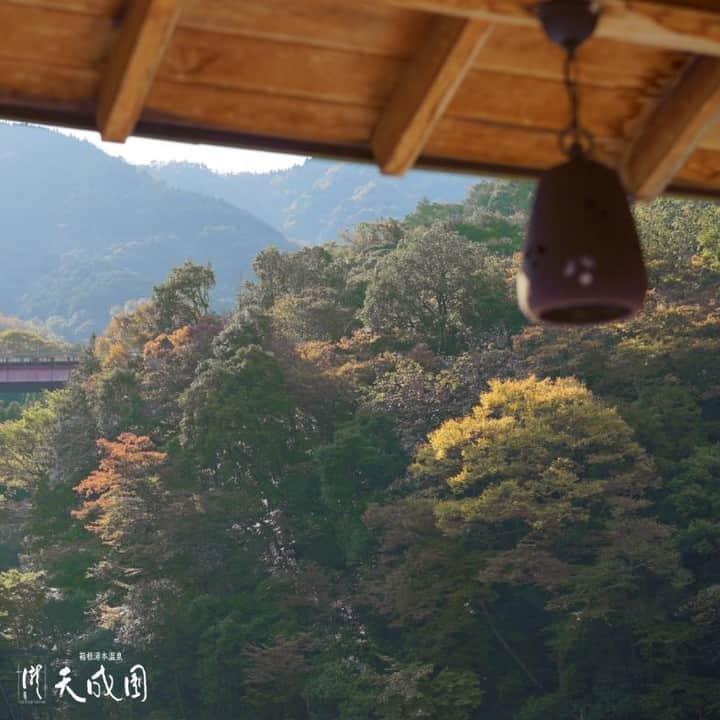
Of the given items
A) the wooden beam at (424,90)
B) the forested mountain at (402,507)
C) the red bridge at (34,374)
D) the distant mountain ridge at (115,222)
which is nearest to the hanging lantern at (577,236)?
the wooden beam at (424,90)

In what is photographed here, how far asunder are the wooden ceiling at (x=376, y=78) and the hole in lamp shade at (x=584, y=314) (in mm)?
358

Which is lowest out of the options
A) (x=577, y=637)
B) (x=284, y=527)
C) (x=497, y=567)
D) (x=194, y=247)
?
(x=577, y=637)

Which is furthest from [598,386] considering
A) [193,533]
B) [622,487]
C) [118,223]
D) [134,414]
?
[118,223]

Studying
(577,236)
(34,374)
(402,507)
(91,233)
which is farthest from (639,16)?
(91,233)

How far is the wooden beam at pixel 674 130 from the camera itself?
6.24ft

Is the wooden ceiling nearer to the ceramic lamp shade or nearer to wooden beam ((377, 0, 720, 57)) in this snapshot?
wooden beam ((377, 0, 720, 57))

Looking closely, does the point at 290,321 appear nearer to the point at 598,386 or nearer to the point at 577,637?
the point at 598,386

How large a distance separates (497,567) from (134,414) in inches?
369

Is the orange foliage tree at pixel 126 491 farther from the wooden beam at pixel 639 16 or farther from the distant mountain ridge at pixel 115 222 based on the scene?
the distant mountain ridge at pixel 115 222

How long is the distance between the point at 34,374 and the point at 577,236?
37.8 meters

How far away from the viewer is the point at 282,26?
175cm

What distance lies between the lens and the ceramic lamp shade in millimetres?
1598

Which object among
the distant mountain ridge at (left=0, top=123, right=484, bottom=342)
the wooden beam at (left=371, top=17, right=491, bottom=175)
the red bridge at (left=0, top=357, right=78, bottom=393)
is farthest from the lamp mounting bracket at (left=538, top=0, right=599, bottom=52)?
the distant mountain ridge at (left=0, top=123, right=484, bottom=342)

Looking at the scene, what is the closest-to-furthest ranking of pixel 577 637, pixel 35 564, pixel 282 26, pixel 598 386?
pixel 282 26
pixel 577 637
pixel 598 386
pixel 35 564
